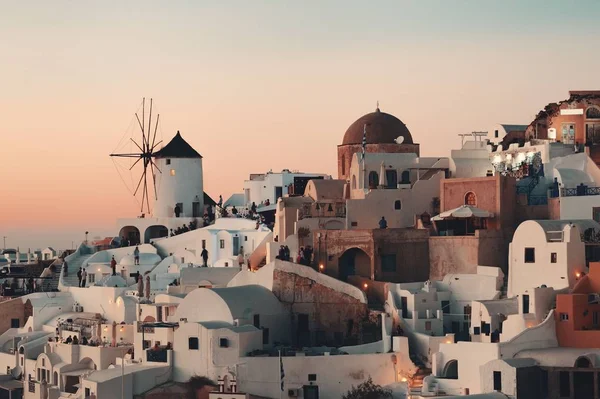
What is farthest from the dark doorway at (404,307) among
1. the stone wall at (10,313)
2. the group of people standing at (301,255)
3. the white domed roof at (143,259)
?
the stone wall at (10,313)

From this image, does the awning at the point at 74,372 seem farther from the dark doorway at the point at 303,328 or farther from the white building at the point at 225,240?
the white building at the point at 225,240

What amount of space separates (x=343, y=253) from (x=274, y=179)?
1943 cm

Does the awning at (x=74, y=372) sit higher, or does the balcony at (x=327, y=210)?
the balcony at (x=327, y=210)

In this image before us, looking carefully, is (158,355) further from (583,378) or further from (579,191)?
(579,191)

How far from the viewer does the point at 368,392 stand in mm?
50406

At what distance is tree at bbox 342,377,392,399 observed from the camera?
5016 cm

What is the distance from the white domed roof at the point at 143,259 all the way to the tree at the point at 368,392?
69.5ft

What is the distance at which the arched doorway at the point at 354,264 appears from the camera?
57188 millimetres

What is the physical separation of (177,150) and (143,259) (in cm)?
820

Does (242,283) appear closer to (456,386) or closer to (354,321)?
(354,321)

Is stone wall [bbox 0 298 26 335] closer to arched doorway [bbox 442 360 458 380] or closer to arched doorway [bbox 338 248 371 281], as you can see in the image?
arched doorway [bbox 338 248 371 281]

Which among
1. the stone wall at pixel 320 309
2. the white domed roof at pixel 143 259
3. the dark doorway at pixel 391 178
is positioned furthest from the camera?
the white domed roof at pixel 143 259

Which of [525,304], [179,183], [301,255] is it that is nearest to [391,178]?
[301,255]

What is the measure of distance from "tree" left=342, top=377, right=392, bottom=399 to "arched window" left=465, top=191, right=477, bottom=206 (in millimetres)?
9413
